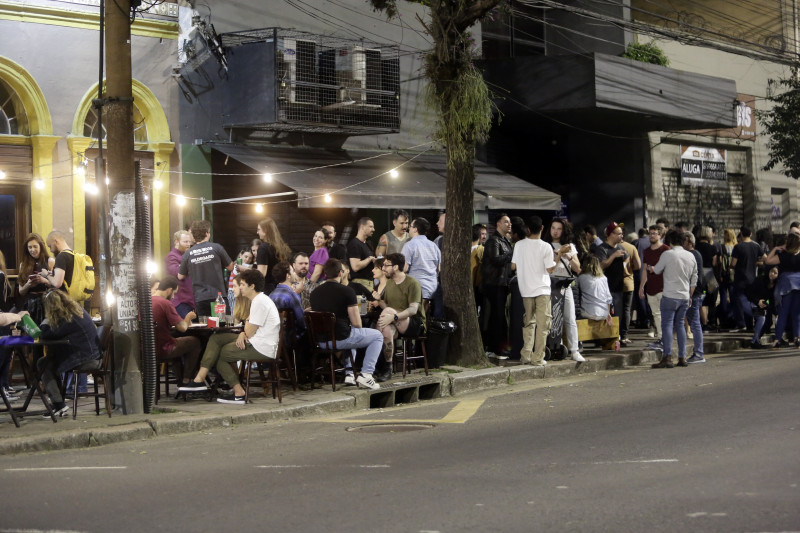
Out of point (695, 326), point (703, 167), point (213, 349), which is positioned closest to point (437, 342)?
point (213, 349)

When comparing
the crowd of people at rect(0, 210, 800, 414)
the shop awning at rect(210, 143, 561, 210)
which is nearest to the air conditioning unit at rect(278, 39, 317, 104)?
the shop awning at rect(210, 143, 561, 210)

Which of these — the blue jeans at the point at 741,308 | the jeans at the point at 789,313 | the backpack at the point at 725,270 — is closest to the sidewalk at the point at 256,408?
the jeans at the point at 789,313

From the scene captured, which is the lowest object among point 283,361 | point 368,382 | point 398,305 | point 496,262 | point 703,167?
point 368,382

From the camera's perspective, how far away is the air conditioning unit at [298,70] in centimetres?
1761

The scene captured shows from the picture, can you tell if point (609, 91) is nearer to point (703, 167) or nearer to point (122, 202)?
point (703, 167)

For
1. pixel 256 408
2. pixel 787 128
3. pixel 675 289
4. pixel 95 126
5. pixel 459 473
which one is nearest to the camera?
pixel 459 473

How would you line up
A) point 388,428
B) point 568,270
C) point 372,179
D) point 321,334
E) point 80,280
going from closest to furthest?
point 388,428, point 321,334, point 80,280, point 568,270, point 372,179

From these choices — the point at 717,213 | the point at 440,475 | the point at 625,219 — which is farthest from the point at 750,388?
the point at 717,213

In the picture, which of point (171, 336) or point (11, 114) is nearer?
point (171, 336)

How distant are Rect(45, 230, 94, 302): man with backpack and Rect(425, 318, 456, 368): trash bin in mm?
4234

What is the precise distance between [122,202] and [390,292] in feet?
11.8

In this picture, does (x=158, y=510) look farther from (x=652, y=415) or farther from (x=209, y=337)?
(x=209, y=337)

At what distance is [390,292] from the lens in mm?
13047

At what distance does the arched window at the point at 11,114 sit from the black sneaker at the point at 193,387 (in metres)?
6.59
